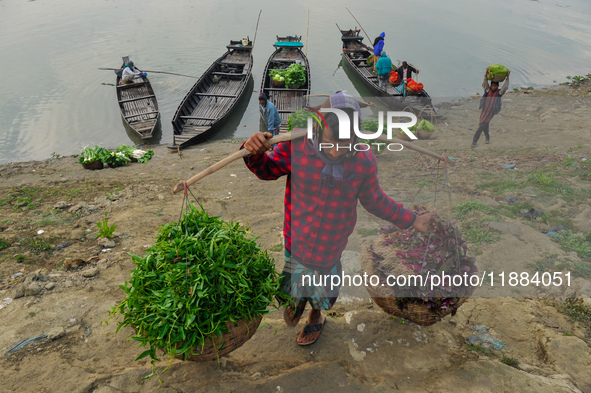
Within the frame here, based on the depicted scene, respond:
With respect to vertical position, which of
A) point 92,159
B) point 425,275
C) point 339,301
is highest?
point 425,275

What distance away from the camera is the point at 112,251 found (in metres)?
4.12

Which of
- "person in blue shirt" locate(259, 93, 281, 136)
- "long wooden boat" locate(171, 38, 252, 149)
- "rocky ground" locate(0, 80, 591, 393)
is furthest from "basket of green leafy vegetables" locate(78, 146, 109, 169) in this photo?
"person in blue shirt" locate(259, 93, 281, 136)

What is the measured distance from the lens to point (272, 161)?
2350 millimetres

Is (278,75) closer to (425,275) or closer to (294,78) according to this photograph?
(294,78)

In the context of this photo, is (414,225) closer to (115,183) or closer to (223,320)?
(223,320)

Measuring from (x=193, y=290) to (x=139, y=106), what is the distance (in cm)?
1074

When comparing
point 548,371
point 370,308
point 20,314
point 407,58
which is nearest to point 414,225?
point 370,308

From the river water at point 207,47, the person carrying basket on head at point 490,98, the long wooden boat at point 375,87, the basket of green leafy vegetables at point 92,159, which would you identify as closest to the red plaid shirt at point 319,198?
the person carrying basket on head at point 490,98

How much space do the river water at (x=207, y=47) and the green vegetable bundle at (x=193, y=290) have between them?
370 inches

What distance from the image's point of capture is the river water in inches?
474

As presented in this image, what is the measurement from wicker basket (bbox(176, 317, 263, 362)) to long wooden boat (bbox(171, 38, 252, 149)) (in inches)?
317

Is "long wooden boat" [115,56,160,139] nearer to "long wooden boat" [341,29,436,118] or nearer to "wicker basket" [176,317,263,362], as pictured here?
"long wooden boat" [341,29,436,118]

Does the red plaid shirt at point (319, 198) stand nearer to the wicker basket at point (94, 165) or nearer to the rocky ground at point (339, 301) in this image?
the rocky ground at point (339, 301)

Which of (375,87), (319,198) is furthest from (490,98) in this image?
(319,198)
